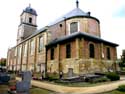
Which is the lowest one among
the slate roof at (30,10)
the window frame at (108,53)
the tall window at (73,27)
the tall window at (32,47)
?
the window frame at (108,53)

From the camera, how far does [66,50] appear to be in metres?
26.4

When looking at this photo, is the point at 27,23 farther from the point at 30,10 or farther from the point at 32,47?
the point at 32,47

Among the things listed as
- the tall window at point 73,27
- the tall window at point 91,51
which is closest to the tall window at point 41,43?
the tall window at point 73,27

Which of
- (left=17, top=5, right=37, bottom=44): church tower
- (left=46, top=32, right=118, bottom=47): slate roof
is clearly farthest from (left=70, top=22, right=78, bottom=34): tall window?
(left=17, top=5, right=37, bottom=44): church tower

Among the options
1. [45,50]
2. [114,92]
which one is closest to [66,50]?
[45,50]

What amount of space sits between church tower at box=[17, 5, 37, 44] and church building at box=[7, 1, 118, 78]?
1070 cm

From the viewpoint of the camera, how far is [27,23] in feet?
166

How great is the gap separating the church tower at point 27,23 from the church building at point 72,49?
10.7m

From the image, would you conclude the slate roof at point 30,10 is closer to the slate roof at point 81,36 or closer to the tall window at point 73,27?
the slate roof at point 81,36

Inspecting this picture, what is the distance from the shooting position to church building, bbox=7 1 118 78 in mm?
23891

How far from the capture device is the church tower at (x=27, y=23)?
5036 centimetres

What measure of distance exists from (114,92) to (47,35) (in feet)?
70.9

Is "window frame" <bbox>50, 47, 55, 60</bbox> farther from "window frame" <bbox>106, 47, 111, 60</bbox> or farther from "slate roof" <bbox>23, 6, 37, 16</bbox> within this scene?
"slate roof" <bbox>23, 6, 37, 16</bbox>

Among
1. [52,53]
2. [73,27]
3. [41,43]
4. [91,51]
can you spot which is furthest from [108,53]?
[41,43]
